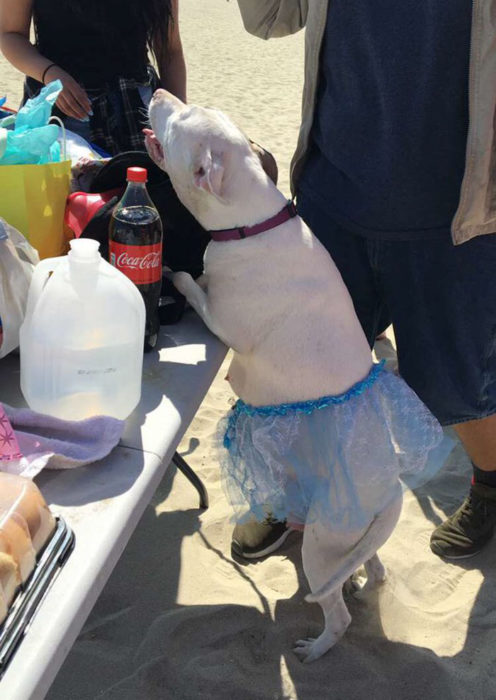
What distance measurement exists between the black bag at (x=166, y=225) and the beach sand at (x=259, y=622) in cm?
98

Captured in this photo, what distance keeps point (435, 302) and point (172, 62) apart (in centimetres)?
148

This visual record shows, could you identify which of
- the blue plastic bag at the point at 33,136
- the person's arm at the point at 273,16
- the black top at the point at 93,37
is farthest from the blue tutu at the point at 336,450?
the black top at the point at 93,37

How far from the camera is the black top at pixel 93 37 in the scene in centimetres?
239

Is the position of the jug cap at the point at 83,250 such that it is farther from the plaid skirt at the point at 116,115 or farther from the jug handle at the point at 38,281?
the plaid skirt at the point at 116,115

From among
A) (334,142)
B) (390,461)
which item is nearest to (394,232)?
(334,142)

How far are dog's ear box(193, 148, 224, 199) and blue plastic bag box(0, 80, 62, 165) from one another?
1.27 ft

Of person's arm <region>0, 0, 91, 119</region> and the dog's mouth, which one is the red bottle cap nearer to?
the dog's mouth

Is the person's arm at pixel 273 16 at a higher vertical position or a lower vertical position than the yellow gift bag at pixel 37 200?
higher

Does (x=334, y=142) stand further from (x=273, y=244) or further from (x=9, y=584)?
(x=9, y=584)

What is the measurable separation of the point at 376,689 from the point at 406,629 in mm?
257

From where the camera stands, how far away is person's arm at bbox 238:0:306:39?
219 centimetres

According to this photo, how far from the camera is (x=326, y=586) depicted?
1.95 metres

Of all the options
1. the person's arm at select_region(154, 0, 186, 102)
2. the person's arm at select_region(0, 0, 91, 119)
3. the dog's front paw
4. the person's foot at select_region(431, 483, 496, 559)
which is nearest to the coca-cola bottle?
the dog's front paw

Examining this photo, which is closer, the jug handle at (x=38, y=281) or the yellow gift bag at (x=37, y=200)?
the jug handle at (x=38, y=281)
